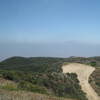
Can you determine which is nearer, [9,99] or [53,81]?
[9,99]

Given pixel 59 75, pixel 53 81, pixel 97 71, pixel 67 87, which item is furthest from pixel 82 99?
pixel 97 71

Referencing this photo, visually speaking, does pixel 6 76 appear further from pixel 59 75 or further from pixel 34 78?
pixel 59 75

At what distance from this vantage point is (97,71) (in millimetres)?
46844

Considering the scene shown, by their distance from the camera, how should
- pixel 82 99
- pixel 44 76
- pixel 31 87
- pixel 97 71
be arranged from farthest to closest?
pixel 97 71 → pixel 44 76 → pixel 82 99 → pixel 31 87

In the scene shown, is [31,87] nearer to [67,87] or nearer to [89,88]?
[67,87]

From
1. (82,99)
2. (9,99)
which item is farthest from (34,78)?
(9,99)

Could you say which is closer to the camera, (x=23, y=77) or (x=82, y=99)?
(x=82, y=99)

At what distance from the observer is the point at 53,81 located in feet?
98.7

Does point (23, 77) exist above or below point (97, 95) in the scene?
above

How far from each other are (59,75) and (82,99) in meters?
7.18

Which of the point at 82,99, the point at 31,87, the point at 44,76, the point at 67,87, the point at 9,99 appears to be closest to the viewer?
the point at 9,99

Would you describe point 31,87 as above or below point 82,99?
above

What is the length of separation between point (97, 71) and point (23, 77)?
2075 centimetres

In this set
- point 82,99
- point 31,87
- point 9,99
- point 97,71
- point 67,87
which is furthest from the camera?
point 97,71
